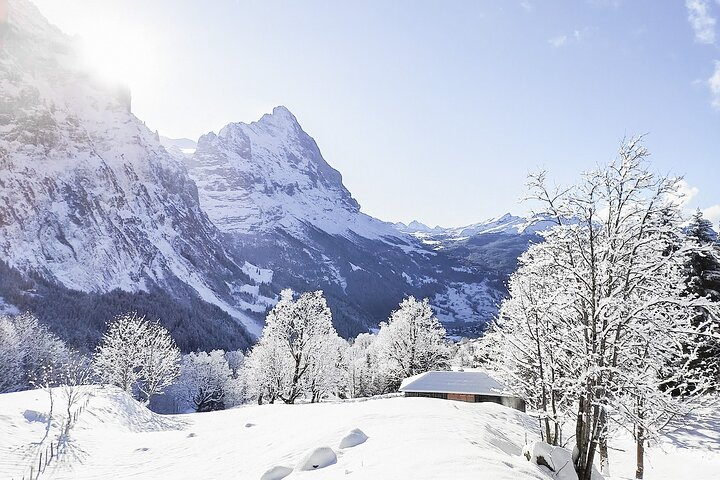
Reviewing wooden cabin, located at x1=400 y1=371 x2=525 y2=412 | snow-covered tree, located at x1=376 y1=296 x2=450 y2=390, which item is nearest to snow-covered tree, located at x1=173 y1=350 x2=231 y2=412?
snow-covered tree, located at x1=376 y1=296 x2=450 y2=390

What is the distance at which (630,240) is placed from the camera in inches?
483

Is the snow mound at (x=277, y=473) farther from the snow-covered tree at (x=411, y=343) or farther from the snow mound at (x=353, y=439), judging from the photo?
the snow-covered tree at (x=411, y=343)

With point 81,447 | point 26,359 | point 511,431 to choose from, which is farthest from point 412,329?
point 26,359

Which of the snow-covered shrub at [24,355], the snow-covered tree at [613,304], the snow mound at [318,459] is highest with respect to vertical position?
the snow-covered tree at [613,304]

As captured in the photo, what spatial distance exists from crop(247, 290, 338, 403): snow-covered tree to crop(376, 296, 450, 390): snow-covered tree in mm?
10923

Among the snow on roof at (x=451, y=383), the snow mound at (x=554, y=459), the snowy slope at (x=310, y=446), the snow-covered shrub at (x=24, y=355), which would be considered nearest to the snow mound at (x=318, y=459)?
the snowy slope at (x=310, y=446)

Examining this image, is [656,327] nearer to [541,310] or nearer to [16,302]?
[541,310]

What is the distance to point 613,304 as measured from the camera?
35.3 ft

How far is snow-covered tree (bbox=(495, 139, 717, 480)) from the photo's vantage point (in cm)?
1082

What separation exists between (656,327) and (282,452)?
12240mm

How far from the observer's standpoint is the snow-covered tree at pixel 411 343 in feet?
167

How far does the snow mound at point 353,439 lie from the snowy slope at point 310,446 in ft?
0.77

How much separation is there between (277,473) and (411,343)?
134ft

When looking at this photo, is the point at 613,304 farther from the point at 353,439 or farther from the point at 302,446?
the point at 302,446
